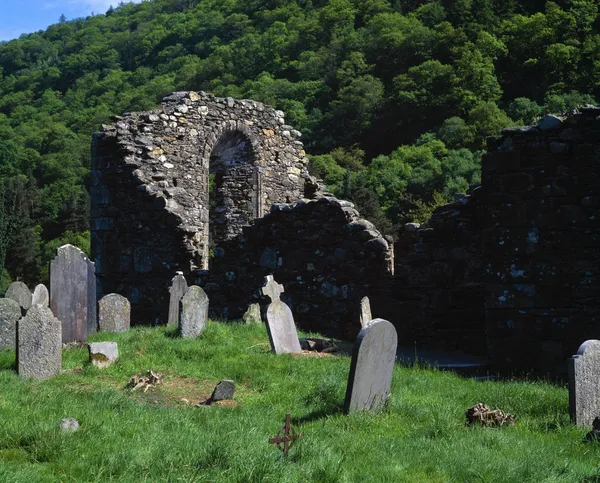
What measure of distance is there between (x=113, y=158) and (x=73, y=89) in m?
60.8

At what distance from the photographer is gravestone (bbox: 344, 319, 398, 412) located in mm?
6516

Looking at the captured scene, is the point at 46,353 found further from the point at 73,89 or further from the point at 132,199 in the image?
the point at 73,89

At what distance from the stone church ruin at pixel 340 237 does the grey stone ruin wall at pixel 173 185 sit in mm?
28

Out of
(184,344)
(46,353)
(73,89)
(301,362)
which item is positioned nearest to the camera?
(46,353)

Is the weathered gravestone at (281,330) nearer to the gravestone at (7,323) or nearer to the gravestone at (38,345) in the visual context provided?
the gravestone at (38,345)

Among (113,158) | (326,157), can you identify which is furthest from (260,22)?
(113,158)

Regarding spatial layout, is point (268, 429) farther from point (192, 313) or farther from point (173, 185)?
point (173, 185)

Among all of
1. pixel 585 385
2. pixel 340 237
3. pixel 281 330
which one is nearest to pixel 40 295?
pixel 281 330

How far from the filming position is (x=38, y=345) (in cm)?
804

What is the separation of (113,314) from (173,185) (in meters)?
4.10

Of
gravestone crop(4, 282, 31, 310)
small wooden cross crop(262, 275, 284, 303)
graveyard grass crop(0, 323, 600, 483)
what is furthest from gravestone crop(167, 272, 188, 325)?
graveyard grass crop(0, 323, 600, 483)

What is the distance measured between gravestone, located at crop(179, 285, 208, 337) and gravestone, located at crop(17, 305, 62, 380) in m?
2.37

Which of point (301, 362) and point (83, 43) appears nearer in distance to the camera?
point (301, 362)

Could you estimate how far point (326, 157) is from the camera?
51375 mm
